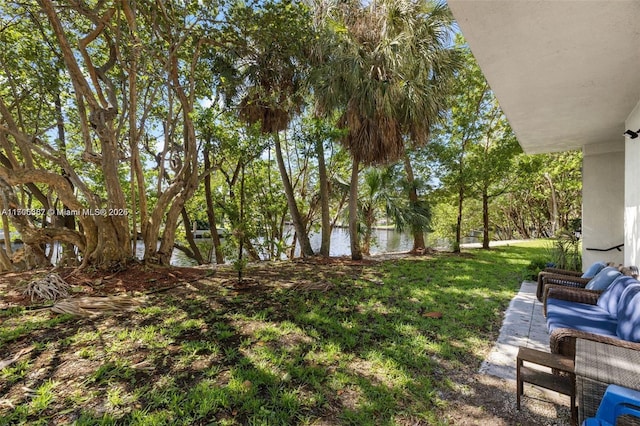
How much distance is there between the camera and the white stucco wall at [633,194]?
11.3 feet

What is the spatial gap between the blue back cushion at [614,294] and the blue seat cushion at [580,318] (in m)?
0.06

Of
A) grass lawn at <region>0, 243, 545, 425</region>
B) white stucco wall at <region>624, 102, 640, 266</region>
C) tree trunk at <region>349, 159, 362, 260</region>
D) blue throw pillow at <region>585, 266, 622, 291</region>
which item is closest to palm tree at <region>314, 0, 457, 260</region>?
tree trunk at <region>349, 159, 362, 260</region>

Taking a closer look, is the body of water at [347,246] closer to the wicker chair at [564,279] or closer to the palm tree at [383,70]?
the palm tree at [383,70]

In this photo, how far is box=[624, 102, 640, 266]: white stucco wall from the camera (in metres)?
3.44

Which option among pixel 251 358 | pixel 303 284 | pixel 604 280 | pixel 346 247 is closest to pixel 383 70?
pixel 303 284

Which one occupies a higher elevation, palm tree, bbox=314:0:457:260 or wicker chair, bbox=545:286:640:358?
palm tree, bbox=314:0:457:260

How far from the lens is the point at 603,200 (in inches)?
217

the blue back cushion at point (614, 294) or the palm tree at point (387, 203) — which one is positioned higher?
the palm tree at point (387, 203)

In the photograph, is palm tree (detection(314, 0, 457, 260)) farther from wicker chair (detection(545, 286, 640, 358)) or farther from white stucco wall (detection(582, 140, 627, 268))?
wicker chair (detection(545, 286, 640, 358))

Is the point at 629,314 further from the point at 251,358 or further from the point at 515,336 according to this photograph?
the point at 251,358

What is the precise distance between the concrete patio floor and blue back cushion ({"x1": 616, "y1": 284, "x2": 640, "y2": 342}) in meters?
0.68

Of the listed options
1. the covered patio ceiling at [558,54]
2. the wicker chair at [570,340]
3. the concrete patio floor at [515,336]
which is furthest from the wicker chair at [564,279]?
the covered patio ceiling at [558,54]

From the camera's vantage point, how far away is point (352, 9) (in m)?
7.09

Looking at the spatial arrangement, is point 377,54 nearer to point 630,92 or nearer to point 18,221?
point 630,92
